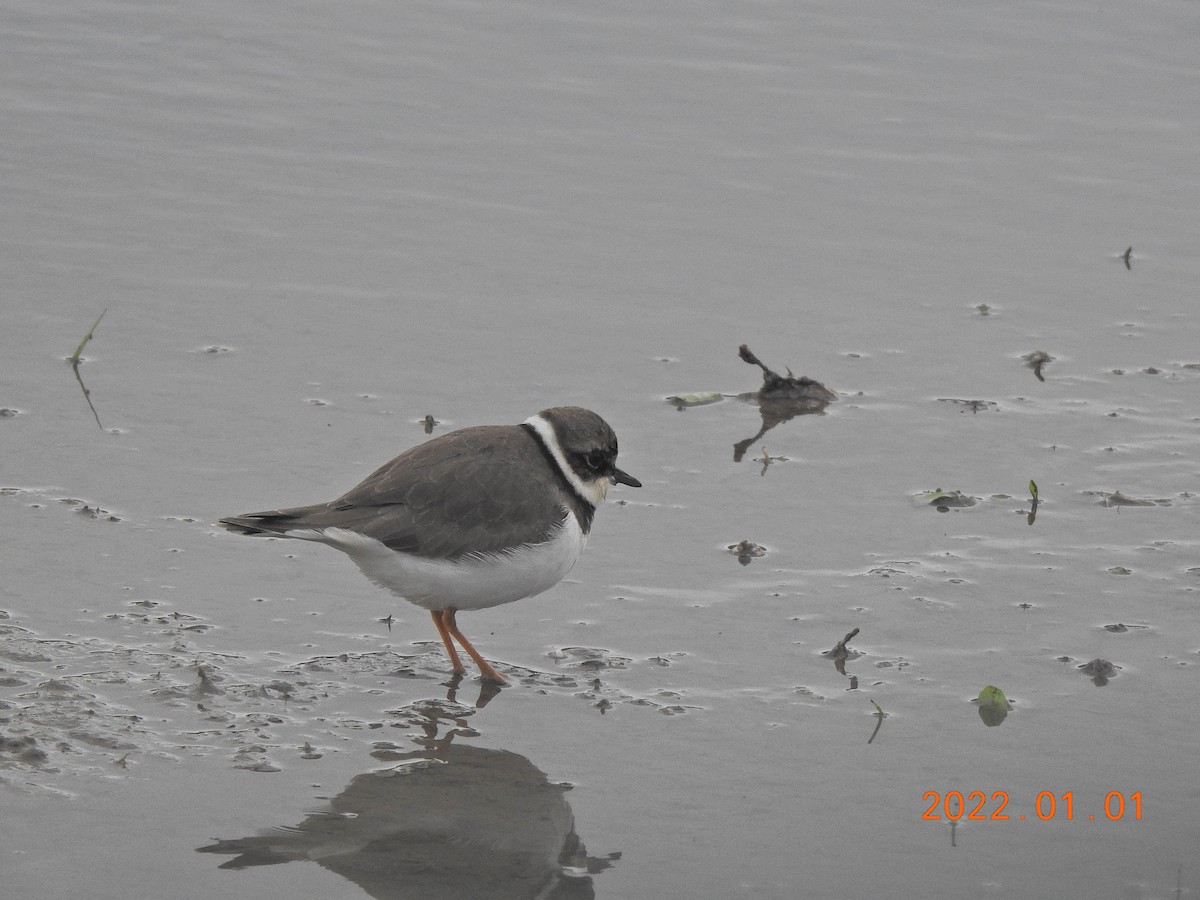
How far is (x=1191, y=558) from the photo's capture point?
7793 mm

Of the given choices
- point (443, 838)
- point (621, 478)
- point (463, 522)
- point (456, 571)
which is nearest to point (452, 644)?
point (456, 571)

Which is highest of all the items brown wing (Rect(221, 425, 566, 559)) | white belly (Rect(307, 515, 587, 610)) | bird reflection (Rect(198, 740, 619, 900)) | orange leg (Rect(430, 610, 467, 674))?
brown wing (Rect(221, 425, 566, 559))

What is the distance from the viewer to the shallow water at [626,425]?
568cm

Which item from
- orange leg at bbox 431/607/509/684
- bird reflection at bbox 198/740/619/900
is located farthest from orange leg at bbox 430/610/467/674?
bird reflection at bbox 198/740/619/900

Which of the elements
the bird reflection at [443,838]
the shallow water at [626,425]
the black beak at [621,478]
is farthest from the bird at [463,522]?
the bird reflection at [443,838]

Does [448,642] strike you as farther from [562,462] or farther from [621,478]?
[621,478]

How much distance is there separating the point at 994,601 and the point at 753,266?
4433 mm

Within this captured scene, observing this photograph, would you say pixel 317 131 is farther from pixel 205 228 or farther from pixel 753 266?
pixel 753 266

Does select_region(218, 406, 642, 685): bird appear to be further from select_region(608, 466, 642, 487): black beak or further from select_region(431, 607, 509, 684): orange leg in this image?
select_region(608, 466, 642, 487): black beak

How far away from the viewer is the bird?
672 cm

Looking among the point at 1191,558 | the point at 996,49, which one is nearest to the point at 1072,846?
the point at 1191,558

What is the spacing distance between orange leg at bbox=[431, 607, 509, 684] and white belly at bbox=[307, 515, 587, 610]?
0.12m

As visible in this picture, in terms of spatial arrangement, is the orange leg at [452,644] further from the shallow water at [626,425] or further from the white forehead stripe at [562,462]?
the white forehead stripe at [562,462]

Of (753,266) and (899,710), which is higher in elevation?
(753,266)
